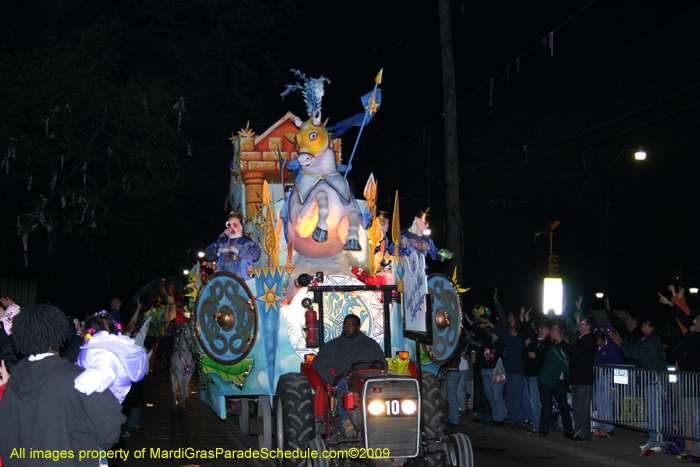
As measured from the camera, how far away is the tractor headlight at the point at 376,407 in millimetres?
6445

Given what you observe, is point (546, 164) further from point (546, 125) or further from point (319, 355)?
point (319, 355)

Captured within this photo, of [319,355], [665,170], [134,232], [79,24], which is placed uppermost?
[79,24]

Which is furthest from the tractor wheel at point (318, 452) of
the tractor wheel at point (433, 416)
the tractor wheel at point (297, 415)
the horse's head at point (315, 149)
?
the horse's head at point (315, 149)

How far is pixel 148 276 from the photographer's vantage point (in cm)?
3819

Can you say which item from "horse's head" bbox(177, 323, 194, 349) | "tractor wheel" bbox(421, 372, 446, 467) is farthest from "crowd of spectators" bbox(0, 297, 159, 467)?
"horse's head" bbox(177, 323, 194, 349)

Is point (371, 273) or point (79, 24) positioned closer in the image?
point (371, 273)

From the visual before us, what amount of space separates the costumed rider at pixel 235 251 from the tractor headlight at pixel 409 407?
4.35m

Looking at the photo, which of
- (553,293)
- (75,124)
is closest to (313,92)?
(75,124)

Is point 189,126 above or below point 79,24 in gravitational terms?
below

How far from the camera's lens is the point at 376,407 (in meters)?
6.45

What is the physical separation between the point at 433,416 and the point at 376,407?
88 centimetres

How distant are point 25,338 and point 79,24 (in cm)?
1566

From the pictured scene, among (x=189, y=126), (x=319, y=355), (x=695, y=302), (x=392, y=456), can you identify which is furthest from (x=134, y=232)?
(x=695, y=302)

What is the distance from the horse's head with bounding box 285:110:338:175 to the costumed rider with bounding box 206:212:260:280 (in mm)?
1402
